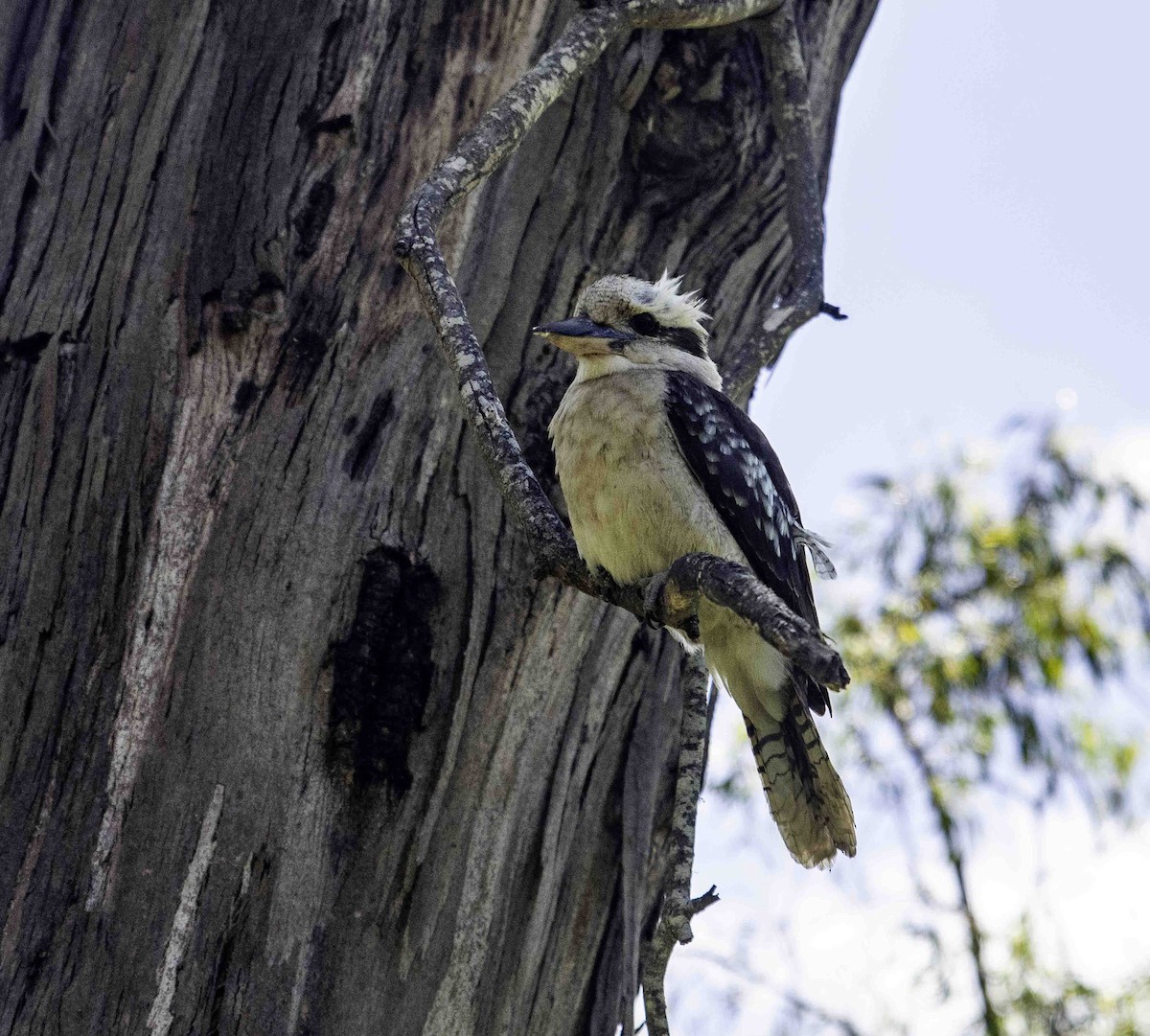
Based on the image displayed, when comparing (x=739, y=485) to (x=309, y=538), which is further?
(x=739, y=485)

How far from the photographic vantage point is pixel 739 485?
269 cm

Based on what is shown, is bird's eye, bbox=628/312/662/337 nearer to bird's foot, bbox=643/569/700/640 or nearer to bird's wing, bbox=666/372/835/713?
bird's wing, bbox=666/372/835/713

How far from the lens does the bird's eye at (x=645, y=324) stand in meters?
2.85

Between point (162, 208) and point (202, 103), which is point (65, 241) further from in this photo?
point (202, 103)

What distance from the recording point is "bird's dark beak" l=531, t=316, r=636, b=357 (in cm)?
259

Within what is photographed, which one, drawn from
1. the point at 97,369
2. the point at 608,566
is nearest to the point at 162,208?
the point at 97,369

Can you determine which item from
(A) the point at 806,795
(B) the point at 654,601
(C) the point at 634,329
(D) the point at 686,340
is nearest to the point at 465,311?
(B) the point at 654,601

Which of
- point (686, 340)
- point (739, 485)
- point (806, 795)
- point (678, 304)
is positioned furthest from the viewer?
point (686, 340)

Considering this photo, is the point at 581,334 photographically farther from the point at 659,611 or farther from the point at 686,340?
the point at 659,611

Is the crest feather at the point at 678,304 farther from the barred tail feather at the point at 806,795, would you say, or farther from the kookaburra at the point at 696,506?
the barred tail feather at the point at 806,795

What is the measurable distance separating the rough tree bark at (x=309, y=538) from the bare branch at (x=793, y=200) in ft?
0.18

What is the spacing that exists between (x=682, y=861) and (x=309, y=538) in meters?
0.82

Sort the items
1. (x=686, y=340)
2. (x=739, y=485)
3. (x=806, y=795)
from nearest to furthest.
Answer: (x=806, y=795)
(x=739, y=485)
(x=686, y=340)

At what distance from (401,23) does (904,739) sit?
3.72 m
